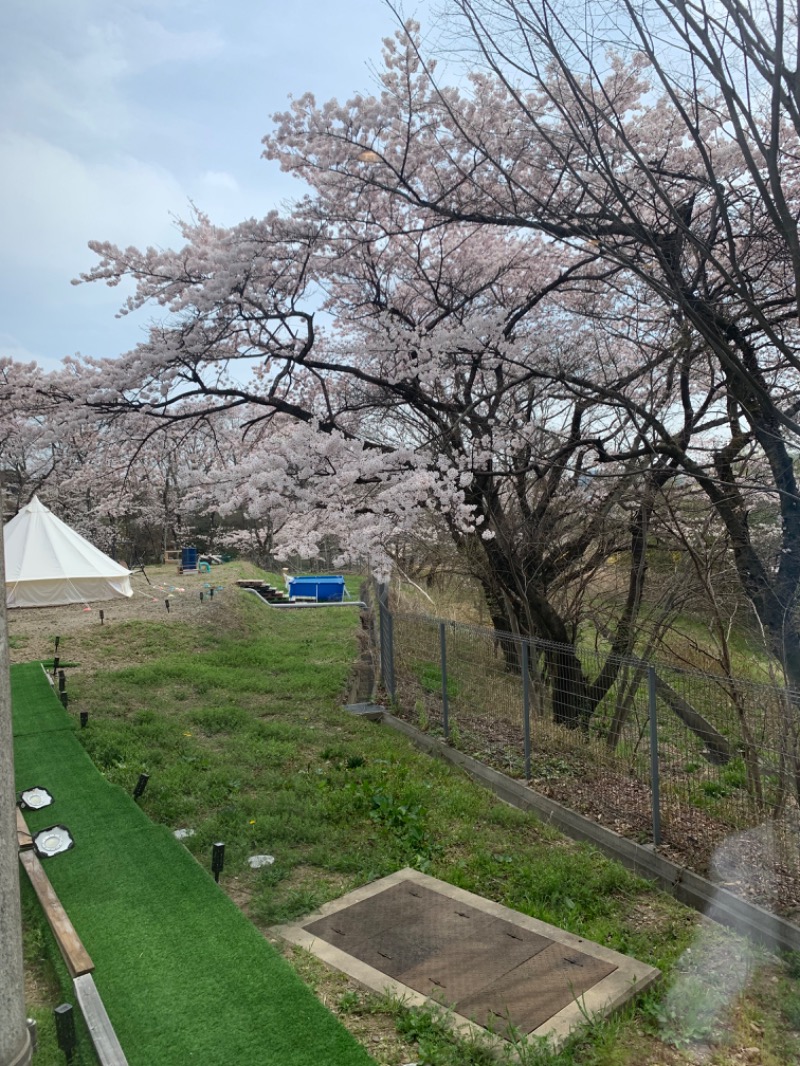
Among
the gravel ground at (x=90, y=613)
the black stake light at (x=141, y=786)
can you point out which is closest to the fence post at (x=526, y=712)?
the black stake light at (x=141, y=786)

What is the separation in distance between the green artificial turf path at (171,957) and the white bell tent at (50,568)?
10.8 m

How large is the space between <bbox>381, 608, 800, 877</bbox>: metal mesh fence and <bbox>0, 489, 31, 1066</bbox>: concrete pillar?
3.86 metres

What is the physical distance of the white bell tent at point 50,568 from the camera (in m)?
15.2

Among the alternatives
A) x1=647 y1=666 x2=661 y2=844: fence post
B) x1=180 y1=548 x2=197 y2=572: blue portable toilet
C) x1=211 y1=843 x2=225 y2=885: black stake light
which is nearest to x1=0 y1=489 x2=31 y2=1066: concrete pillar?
x1=211 y1=843 x2=225 y2=885: black stake light

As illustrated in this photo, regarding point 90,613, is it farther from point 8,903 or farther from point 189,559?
point 8,903

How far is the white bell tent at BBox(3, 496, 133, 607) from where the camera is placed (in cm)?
1520

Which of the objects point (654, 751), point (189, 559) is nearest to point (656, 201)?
point (654, 751)

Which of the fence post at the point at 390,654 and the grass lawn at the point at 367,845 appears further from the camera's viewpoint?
the fence post at the point at 390,654

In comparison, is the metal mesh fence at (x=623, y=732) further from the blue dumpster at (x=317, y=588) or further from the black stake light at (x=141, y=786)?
the blue dumpster at (x=317, y=588)

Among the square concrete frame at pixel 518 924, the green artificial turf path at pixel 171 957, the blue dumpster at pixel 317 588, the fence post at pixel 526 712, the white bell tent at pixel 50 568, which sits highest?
the white bell tent at pixel 50 568

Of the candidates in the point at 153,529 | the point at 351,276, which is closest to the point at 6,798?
the point at 351,276

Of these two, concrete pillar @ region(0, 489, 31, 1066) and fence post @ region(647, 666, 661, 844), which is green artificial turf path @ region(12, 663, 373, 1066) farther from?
fence post @ region(647, 666, 661, 844)

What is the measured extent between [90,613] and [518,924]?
11888mm

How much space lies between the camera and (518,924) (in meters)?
4.03
